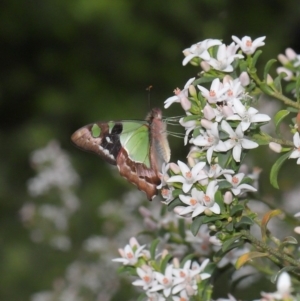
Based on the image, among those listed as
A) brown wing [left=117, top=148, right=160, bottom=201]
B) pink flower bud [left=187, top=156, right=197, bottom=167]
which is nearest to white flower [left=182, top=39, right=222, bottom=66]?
pink flower bud [left=187, top=156, right=197, bottom=167]

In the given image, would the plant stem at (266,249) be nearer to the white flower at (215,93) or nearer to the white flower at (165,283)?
the white flower at (165,283)

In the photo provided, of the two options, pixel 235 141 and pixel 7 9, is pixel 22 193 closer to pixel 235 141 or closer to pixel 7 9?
pixel 7 9

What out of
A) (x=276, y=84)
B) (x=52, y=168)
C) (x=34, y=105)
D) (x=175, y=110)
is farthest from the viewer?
(x=34, y=105)

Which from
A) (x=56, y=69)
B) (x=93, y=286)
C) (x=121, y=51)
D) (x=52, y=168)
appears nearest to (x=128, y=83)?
(x=121, y=51)

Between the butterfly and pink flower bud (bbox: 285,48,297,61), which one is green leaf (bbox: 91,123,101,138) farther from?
pink flower bud (bbox: 285,48,297,61)

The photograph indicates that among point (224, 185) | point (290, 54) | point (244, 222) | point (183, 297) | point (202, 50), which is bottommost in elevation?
point (183, 297)

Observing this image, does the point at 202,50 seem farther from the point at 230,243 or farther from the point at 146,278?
the point at 146,278

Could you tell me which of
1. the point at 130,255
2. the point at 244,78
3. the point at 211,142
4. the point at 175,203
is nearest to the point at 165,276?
the point at 130,255
